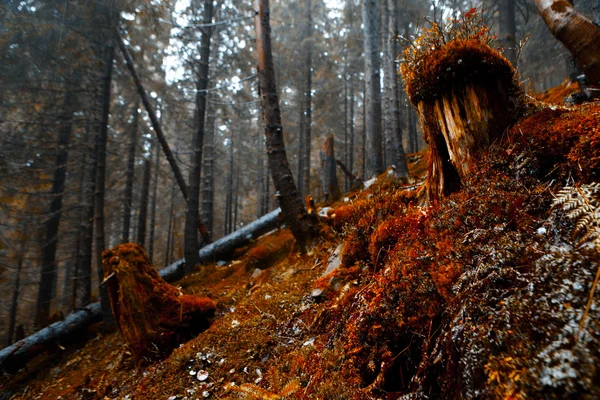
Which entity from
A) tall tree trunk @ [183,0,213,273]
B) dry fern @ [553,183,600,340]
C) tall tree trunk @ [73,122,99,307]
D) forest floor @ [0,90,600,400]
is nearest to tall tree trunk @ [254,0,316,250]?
forest floor @ [0,90,600,400]

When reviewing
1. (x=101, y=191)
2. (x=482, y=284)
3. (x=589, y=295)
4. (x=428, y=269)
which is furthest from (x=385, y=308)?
(x=101, y=191)

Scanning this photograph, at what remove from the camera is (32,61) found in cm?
901

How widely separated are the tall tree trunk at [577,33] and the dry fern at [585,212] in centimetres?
357

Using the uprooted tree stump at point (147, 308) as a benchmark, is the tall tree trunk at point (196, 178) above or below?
above

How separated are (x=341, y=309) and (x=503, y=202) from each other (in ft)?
5.24

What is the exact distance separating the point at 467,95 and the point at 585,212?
66.4 inches

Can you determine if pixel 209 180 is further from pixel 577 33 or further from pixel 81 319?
pixel 577 33

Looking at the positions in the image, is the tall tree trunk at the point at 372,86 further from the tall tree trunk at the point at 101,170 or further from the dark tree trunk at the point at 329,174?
the tall tree trunk at the point at 101,170

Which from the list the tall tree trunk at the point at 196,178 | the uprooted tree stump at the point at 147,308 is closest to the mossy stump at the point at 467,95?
the uprooted tree stump at the point at 147,308

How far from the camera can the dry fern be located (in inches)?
50.8

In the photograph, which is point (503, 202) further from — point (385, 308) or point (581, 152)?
point (385, 308)

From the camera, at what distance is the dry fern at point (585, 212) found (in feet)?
4.23

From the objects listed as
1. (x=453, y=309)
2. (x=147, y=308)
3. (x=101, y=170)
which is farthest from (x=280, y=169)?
(x=101, y=170)

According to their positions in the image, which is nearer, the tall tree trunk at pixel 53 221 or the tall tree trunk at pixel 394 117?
the tall tree trunk at pixel 394 117
